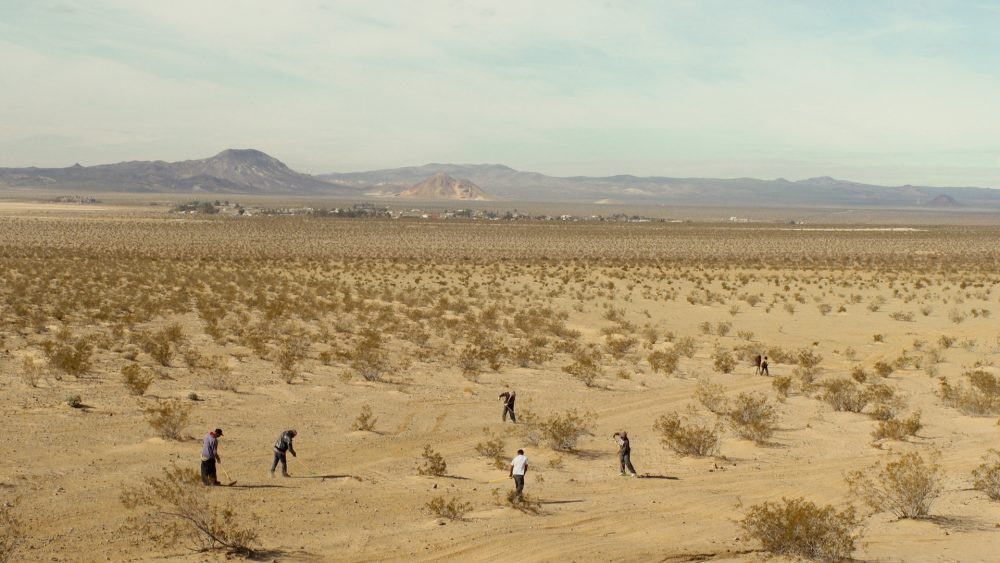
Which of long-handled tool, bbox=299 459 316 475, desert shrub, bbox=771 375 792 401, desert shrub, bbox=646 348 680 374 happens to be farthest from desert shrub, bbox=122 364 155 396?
desert shrub, bbox=771 375 792 401

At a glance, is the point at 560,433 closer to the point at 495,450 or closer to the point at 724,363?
the point at 495,450

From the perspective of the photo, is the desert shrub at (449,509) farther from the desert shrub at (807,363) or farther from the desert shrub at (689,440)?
the desert shrub at (807,363)

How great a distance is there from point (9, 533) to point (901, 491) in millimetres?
12616

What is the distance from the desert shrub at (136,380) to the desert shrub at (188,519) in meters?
7.33

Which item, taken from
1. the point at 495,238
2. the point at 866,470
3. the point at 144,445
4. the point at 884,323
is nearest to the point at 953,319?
the point at 884,323

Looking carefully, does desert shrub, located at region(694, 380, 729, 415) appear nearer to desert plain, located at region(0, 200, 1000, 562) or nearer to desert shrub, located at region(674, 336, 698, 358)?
desert plain, located at region(0, 200, 1000, 562)

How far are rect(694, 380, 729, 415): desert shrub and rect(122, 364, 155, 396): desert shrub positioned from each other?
43.7ft

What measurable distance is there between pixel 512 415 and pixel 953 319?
26829 millimetres

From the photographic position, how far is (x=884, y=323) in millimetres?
37344

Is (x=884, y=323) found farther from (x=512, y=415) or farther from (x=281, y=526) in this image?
(x=281, y=526)

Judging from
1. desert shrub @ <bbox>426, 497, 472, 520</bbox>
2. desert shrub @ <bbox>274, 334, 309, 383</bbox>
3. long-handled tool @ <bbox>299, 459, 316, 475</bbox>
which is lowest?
long-handled tool @ <bbox>299, 459, 316, 475</bbox>

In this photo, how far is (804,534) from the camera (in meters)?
11.4

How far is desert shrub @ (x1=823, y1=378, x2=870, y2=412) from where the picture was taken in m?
20.9

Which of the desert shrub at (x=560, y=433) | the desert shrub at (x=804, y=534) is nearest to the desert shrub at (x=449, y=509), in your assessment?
the desert shrub at (x=560, y=433)
